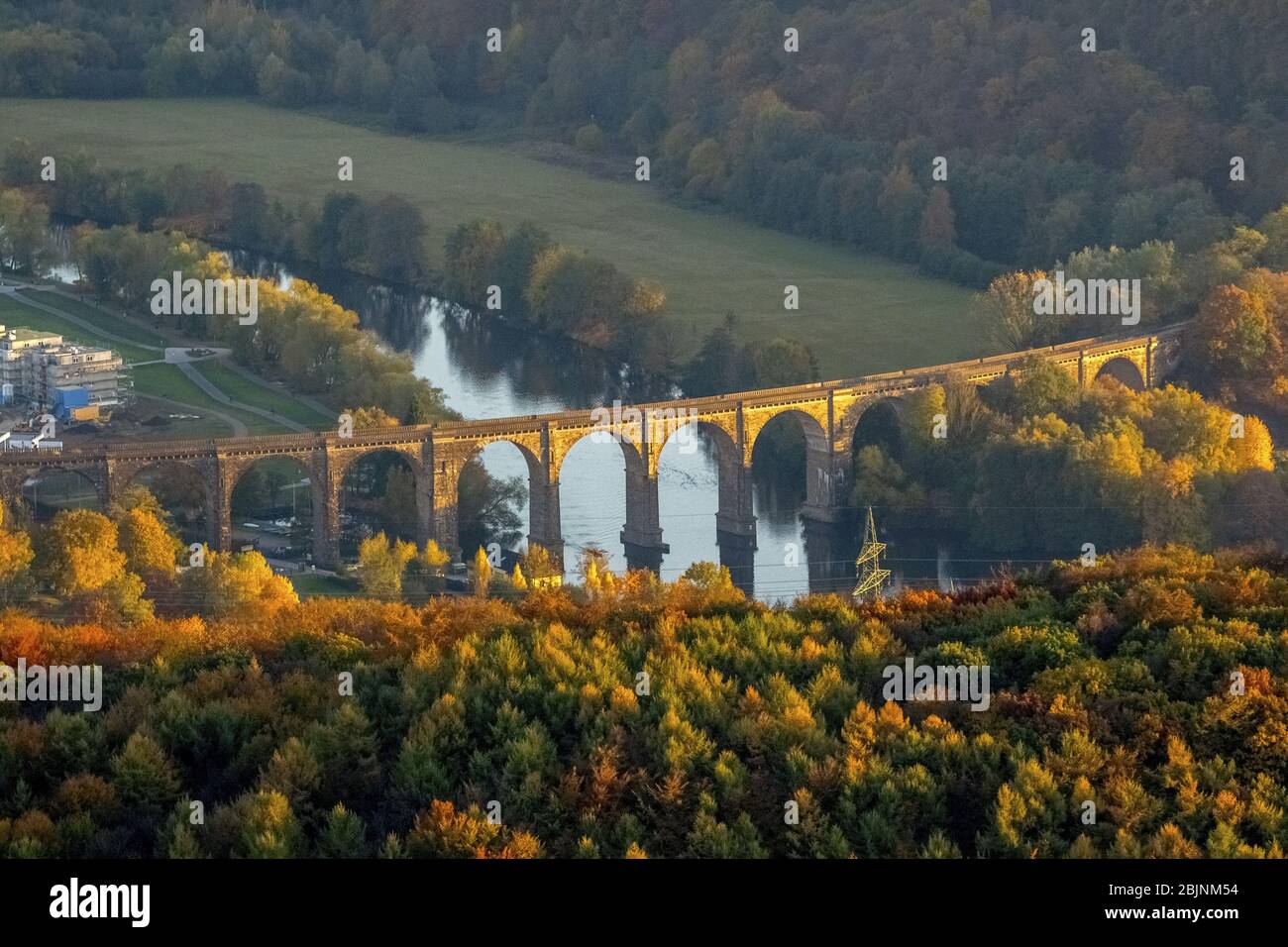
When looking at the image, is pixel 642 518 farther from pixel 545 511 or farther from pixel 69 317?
pixel 69 317

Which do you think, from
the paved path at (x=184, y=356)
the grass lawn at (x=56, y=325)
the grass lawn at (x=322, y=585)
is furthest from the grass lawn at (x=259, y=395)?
the grass lawn at (x=322, y=585)

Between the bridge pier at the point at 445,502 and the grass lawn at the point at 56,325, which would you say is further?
the grass lawn at the point at 56,325

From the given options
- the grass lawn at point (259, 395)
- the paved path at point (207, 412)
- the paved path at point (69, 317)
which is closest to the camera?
the paved path at point (207, 412)

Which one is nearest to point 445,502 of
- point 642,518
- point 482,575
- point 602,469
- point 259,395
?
point 642,518

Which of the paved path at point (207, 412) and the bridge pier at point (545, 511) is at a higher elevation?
the paved path at point (207, 412)

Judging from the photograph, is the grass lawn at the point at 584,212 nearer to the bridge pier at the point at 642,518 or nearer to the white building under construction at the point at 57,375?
the bridge pier at the point at 642,518
